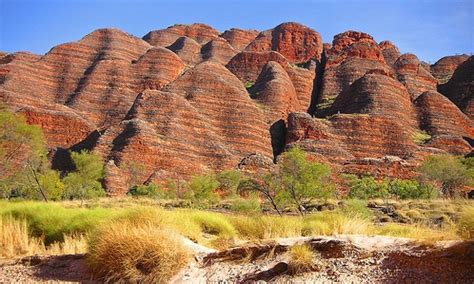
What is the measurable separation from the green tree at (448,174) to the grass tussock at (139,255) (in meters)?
45.1

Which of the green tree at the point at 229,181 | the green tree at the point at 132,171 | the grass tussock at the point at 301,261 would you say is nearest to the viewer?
the grass tussock at the point at 301,261

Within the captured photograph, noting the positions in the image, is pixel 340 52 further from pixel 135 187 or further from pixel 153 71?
pixel 135 187

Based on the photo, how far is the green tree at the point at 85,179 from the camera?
44.1 metres

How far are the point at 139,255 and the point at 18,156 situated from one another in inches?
1572

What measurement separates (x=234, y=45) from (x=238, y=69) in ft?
120

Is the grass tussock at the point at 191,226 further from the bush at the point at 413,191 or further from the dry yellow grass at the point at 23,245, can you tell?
the bush at the point at 413,191

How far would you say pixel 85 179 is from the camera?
4791cm

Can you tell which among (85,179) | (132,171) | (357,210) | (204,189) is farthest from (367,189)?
(357,210)

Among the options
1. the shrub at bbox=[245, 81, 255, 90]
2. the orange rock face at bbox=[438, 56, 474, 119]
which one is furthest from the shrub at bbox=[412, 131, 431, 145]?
the shrub at bbox=[245, 81, 255, 90]

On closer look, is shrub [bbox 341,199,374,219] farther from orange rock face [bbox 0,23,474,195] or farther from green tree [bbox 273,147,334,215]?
orange rock face [bbox 0,23,474,195]

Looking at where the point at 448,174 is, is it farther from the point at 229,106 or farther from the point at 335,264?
the point at 335,264

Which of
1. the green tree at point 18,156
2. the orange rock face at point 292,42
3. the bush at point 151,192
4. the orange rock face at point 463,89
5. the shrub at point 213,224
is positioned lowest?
the bush at point 151,192

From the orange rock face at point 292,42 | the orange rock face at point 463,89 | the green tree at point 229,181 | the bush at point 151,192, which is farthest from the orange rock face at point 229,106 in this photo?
the orange rock face at point 292,42

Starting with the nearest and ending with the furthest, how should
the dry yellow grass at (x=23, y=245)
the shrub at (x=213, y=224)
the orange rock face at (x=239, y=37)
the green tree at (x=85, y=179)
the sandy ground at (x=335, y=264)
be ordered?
the sandy ground at (x=335, y=264) → the dry yellow grass at (x=23, y=245) → the shrub at (x=213, y=224) → the green tree at (x=85, y=179) → the orange rock face at (x=239, y=37)
